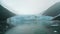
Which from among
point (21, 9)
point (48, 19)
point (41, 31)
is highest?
point (21, 9)

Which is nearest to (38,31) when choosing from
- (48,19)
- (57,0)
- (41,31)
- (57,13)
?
(41,31)

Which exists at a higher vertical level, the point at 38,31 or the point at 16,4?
the point at 16,4

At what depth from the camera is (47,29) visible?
5.27 feet

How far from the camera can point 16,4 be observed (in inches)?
63.7

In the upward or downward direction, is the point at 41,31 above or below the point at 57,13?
below

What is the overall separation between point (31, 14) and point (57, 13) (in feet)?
0.92

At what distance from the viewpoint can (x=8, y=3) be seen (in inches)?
63.6

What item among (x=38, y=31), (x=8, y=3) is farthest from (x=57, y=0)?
(x=8, y=3)

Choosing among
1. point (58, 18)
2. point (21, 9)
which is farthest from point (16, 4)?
point (58, 18)

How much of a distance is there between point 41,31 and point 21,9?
319mm

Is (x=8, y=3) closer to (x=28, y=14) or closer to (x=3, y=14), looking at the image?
(x=3, y=14)

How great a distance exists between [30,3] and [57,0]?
0.97ft

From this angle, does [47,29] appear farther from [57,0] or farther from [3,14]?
[3,14]

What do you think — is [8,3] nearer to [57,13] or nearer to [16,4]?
[16,4]
